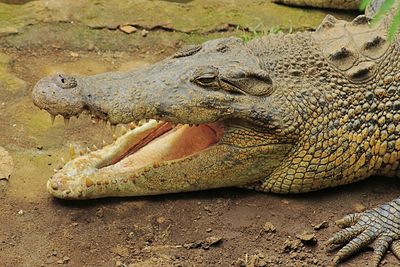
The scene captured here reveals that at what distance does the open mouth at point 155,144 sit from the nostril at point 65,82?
603mm

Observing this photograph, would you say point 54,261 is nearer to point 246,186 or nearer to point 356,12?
point 246,186

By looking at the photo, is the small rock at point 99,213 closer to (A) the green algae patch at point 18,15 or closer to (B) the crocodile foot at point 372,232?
(B) the crocodile foot at point 372,232

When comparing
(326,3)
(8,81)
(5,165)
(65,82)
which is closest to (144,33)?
(8,81)

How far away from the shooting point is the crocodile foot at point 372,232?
13.4 ft

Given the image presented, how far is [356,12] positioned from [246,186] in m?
3.18

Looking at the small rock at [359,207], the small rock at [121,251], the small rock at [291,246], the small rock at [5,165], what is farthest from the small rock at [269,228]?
the small rock at [5,165]

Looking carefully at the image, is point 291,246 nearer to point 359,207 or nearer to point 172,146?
point 359,207

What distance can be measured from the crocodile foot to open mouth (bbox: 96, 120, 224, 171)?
935 millimetres

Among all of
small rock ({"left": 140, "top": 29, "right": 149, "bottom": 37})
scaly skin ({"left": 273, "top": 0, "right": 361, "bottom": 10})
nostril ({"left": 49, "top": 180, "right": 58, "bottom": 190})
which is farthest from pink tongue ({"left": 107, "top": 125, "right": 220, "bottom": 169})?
scaly skin ({"left": 273, "top": 0, "right": 361, "bottom": 10})

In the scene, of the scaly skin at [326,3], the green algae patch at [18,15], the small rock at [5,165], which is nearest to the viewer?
the small rock at [5,165]

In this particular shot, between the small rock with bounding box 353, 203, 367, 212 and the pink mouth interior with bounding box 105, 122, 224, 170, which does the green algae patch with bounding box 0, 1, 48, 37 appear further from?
the small rock with bounding box 353, 203, 367, 212

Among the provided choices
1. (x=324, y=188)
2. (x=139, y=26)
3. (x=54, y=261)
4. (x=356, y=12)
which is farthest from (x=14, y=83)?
(x=356, y=12)

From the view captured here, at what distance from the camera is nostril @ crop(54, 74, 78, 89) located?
4125 millimetres

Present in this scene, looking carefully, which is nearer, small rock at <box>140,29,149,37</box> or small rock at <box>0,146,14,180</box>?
small rock at <box>0,146,14,180</box>
